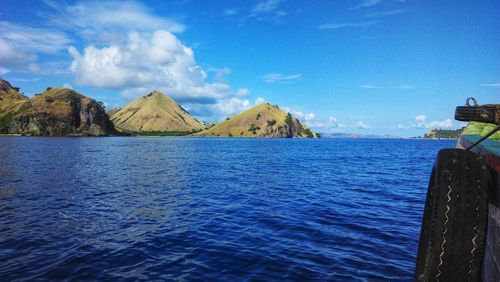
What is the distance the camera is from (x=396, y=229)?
17.9m

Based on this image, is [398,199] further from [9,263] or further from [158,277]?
[9,263]

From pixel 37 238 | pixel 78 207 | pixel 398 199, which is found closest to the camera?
pixel 37 238

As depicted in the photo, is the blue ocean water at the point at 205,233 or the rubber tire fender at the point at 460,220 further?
the blue ocean water at the point at 205,233

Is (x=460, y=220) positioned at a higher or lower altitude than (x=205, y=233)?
higher

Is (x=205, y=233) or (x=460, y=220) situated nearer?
(x=460, y=220)

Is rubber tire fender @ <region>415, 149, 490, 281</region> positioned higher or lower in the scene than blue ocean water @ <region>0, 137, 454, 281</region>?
higher

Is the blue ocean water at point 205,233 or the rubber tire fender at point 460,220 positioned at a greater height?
the rubber tire fender at point 460,220

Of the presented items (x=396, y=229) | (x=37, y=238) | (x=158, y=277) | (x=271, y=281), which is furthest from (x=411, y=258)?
(x=37, y=238)

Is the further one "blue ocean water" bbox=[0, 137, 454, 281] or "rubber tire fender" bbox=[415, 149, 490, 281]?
"blue ocean water" bbox=[0, 137, 454, 281]

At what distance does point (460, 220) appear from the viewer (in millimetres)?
5371

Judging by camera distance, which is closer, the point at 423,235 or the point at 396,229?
the point at 423,235

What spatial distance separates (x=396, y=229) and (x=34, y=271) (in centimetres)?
1701

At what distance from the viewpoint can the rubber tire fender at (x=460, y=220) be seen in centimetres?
527

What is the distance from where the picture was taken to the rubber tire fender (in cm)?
527
